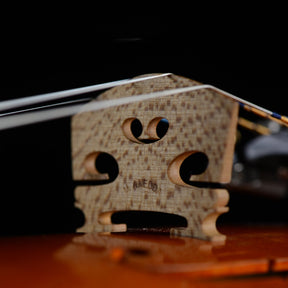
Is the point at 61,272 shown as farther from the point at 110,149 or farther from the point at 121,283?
the point at 110,149

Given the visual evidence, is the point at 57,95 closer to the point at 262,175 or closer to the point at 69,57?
the point at 69,57

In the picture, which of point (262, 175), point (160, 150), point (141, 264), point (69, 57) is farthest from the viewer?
point (262, 175)

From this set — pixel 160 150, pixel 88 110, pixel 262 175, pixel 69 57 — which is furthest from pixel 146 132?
pixel 262 175

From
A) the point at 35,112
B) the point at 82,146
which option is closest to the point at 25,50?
the point at 35,112

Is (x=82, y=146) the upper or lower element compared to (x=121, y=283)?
upper

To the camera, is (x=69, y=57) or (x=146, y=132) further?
(x=69, y=57)

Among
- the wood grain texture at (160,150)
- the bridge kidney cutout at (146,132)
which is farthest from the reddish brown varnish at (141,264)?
the bridge kidney cutout at (146,132)
